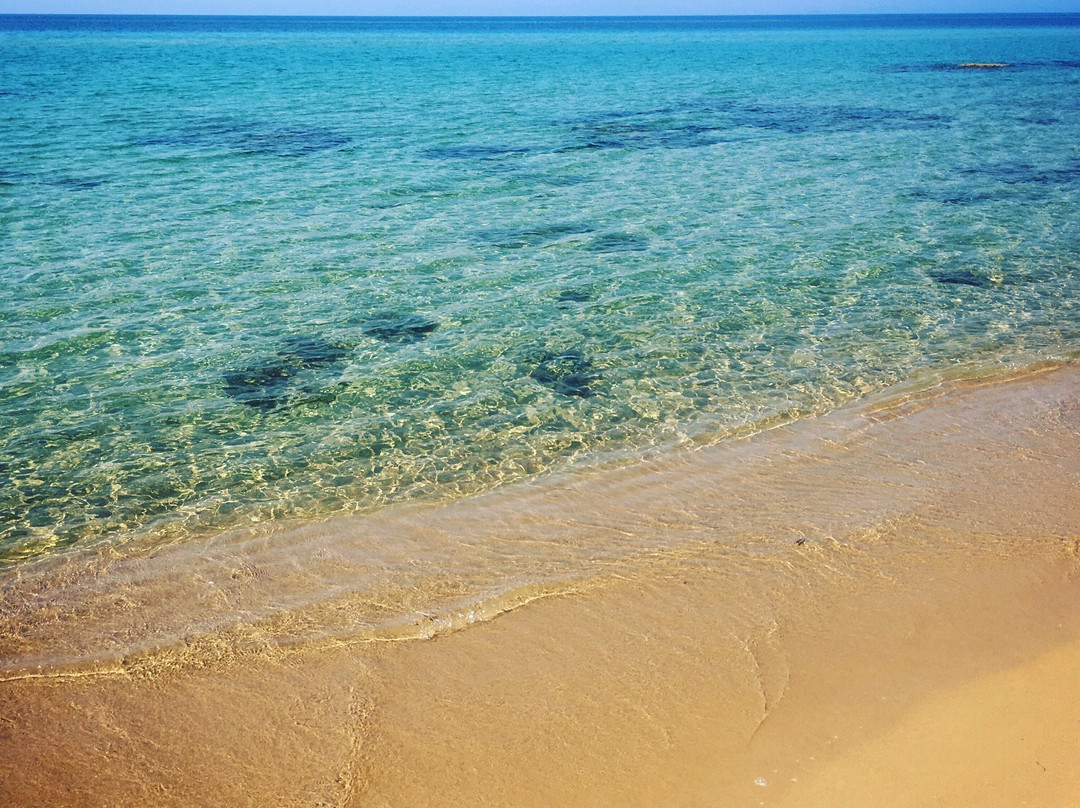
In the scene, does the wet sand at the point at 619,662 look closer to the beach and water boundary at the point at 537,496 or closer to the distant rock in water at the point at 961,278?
the beach and water boundary at the point at 537,496

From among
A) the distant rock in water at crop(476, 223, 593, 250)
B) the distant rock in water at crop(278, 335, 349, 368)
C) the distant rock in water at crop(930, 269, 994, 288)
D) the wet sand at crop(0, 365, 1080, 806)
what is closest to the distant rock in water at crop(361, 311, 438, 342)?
the distant rock in water at crop(278, 335, 349, 368)

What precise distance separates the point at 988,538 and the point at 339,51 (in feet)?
263

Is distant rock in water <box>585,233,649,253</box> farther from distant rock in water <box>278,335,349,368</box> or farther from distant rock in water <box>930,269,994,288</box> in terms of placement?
distant rock in water <box>278,335,349,368</box>

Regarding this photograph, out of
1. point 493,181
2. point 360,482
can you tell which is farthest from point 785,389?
point 493,181

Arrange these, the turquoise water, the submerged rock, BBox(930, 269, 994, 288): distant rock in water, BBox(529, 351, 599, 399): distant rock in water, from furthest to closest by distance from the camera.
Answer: BBox(930, 269, 994, 288): distant rock in water, BBox(529, 351, 599, 399): distant rock in water, the submerged rock, the turquoise water

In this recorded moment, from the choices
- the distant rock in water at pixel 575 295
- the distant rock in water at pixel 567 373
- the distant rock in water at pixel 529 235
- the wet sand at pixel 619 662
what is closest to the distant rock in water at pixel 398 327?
the distant rock in water at pixel 567 373

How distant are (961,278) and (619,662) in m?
10.2

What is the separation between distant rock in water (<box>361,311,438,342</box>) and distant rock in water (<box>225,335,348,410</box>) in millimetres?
602

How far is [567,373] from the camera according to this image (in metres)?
9.67

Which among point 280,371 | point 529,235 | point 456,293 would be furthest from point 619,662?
point 529,235

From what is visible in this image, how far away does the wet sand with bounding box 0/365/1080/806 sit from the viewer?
4.36m

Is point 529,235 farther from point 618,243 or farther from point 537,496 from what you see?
point 537,496

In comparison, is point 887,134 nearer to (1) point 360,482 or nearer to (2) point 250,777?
(1) point 360,482

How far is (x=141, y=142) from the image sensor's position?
23750 millimetres
